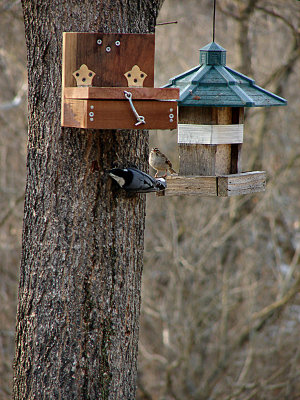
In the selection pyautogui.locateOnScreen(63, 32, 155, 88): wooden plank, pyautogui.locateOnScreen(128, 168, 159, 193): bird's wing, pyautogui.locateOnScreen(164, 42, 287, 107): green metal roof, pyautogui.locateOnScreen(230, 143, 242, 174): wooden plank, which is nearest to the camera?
pyautogui.locateOnScreen(63, 32, 155, 88): wooden plank

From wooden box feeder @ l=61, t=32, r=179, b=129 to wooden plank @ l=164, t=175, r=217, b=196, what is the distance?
0.57m

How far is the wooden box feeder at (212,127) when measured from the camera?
121 inches

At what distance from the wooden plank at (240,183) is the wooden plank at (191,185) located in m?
0.05

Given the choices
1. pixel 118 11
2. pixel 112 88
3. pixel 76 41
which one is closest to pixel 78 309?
pixel 112 88

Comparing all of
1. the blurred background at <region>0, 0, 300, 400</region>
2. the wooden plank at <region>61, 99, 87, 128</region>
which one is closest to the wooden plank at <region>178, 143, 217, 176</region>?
the wooden plank at <region>61, 99, 87, 128</region>

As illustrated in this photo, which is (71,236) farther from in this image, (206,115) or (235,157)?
(235,157)

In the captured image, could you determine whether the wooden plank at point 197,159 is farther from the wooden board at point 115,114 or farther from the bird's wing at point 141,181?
the wooden board at point 115,114

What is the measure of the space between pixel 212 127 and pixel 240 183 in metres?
0.36

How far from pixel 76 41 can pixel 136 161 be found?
67 cm

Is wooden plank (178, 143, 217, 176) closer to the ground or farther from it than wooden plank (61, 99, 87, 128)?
closer to the ground

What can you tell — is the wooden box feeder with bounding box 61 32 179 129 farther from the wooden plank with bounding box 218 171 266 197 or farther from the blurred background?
the blurred background

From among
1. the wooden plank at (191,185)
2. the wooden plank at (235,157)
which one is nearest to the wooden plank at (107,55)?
the wooden plank at (191,185)

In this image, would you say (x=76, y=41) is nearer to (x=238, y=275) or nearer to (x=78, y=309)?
(x=78, y=309)

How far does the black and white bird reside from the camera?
8.77 feet
